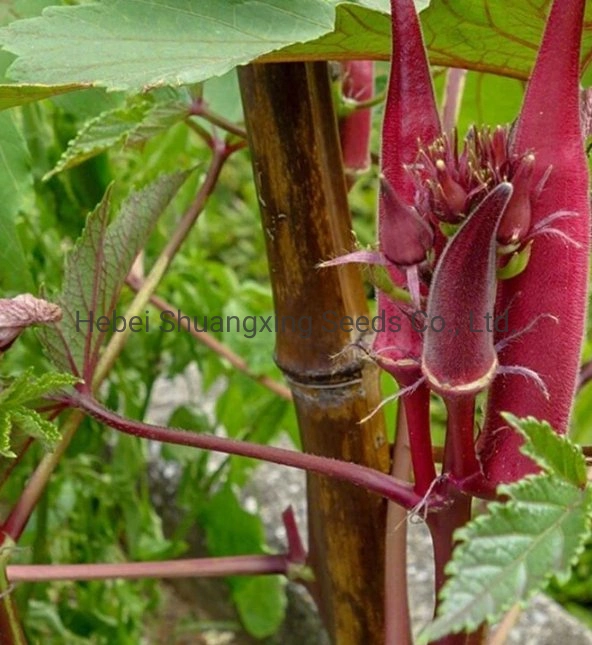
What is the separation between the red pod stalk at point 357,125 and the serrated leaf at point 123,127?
0.09m

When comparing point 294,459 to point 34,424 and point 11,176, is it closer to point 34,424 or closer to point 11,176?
point 34,424

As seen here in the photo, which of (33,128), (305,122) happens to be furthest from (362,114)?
(33,128)

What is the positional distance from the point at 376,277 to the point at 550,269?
0.21ft

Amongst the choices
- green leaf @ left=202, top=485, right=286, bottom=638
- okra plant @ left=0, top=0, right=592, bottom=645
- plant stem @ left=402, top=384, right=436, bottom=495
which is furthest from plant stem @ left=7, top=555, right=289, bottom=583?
green leaf @ left=202, top=485, right=286, bottom=638

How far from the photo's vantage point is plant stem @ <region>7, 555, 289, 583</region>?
1.41ft

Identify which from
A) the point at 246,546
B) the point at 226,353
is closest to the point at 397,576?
the point at 226,353

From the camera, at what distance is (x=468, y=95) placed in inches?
24.6

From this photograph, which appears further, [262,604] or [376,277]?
[262,604]

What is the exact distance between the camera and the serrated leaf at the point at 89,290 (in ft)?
1.40

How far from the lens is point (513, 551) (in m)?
0.24

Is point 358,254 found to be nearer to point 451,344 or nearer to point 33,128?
point 451,344

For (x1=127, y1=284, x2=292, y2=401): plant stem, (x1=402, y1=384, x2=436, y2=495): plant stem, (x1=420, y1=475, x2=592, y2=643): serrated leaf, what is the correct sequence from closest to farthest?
1. (x1=420, y1=475, x2=592, y2=643): serrated leaf
2. (x1=402, y1=384, x2=436, y2=495): plant stem
3. (x1=127, y1=284, x2=292, y2=401): plant stem

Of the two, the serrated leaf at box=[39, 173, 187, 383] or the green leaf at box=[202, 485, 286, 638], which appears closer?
the serrated leaf at box=[39, 173, 187, 383]

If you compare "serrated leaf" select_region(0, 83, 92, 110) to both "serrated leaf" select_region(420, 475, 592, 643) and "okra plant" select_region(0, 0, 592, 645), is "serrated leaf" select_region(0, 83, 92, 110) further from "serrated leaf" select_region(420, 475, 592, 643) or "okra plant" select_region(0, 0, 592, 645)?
"serrated leaf" select_region(420, 475, 592, 643)
